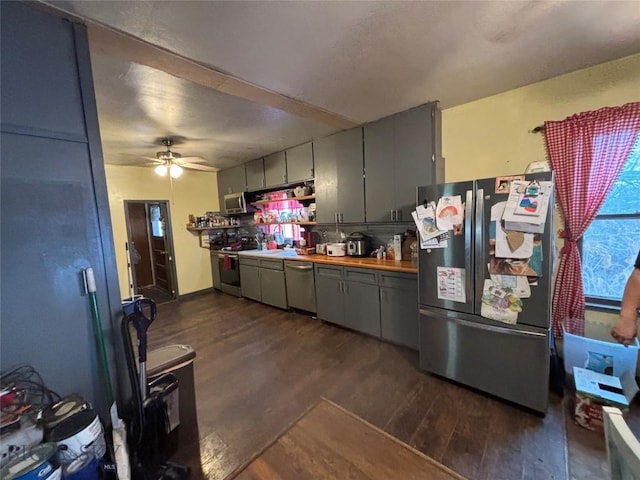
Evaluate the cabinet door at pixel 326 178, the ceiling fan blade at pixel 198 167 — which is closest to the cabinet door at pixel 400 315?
the cabinet door at pixel 326 178

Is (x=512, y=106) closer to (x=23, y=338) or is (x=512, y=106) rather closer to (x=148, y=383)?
(x=148, y=383)

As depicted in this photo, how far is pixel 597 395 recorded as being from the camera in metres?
1.73

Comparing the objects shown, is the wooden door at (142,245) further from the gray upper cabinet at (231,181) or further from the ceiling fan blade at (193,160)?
the ceiling fan blade at (193,160)

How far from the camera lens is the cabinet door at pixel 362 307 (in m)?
3.11

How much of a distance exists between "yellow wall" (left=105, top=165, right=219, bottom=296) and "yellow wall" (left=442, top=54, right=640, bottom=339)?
4.64 metres

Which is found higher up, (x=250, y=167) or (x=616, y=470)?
(x=250, y=167)

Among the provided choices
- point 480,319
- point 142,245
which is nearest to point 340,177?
point 480,319

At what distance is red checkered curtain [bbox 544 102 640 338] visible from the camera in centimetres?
199

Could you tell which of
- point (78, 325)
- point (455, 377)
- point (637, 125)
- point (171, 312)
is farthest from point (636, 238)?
point (171, 312)

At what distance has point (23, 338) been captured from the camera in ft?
4.00

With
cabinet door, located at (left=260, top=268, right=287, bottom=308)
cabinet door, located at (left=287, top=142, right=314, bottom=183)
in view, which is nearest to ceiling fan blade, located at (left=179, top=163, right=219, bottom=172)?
cabinet door, located at (left=287, top=142, right=314, bottom=183)

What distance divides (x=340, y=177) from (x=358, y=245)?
3.11ft

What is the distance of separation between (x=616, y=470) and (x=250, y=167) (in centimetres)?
509

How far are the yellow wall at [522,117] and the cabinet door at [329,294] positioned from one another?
1753 millimetres
